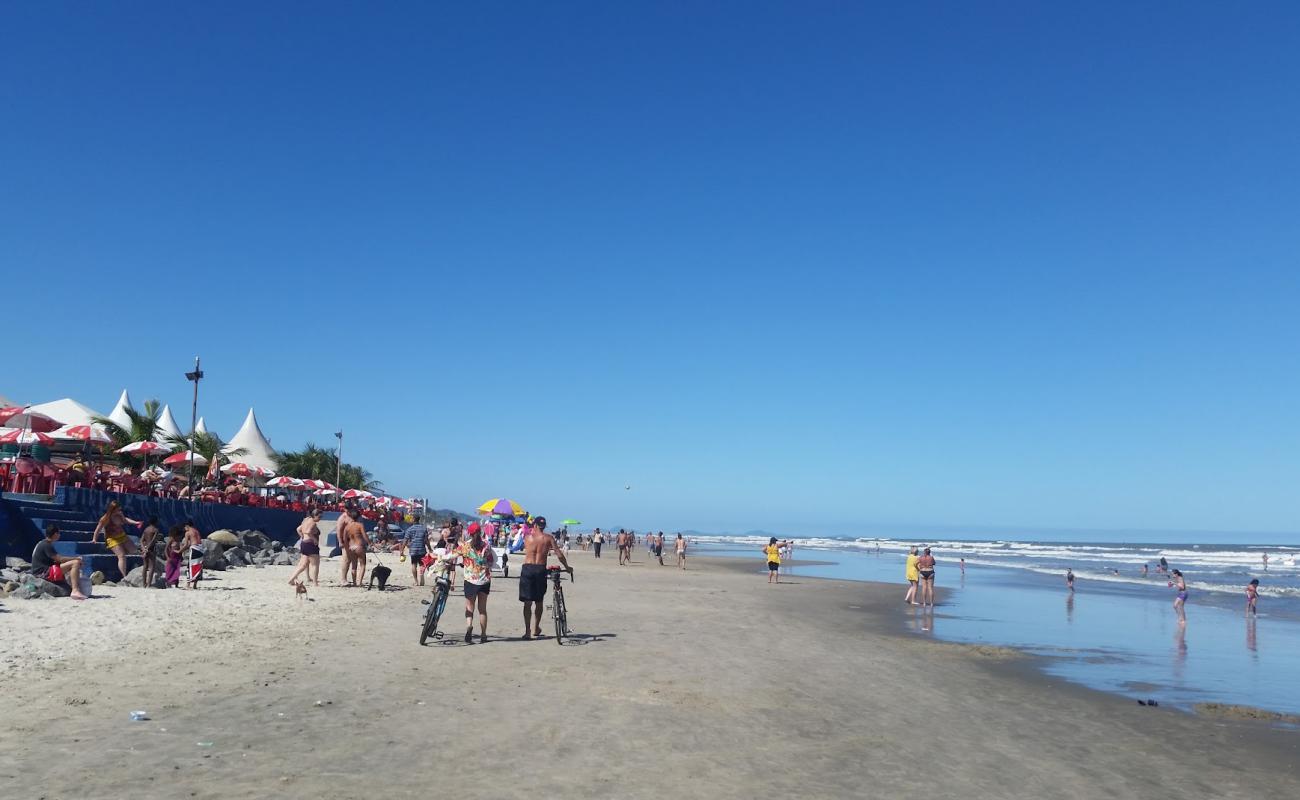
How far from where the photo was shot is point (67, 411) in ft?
98.7

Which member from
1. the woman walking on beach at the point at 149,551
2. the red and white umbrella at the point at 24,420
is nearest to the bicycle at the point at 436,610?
the woman walking on beach at the point at 149,551

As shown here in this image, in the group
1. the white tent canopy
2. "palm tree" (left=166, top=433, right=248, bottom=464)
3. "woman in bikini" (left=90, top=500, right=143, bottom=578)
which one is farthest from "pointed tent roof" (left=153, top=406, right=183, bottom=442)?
"woman in bikini" (left=90, top=500, right=143, bottom=578)

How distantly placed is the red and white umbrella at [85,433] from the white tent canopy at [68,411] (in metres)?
3.70

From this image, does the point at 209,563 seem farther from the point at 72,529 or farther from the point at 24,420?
the point at 24,420

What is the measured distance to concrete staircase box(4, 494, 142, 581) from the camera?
18047mm

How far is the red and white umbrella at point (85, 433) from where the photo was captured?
83.1ft

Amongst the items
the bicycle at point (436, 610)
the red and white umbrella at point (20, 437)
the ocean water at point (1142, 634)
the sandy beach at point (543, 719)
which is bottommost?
the ocean water at point (1142, 634)

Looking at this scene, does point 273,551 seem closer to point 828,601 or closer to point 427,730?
point 828,601

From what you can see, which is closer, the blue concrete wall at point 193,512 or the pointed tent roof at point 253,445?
the blue concrete wall at point 193,512

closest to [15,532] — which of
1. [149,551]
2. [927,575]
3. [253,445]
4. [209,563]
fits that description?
[149,551]

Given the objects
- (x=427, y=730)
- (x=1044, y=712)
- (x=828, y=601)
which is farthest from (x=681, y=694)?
(x=828, y=601)

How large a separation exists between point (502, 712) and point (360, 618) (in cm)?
800

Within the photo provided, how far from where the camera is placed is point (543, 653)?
13.1 m

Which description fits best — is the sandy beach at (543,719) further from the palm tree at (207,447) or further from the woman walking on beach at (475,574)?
the palm tree at (207,447)
